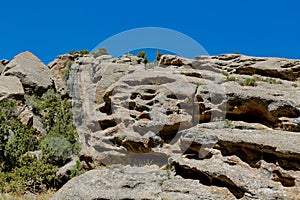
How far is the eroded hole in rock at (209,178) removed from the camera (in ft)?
29.7

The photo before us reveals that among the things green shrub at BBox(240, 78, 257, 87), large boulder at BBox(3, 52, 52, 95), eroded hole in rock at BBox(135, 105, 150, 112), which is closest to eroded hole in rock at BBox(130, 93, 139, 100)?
eroded hole in rock at BBox(135, 105, 150, 112)

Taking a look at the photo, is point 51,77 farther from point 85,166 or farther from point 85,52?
point 85,166

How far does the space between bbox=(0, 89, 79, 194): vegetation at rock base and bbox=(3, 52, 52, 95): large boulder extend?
7.88m

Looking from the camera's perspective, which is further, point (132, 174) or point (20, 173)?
point (20, 173)

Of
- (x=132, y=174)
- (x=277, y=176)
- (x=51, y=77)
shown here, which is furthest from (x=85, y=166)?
(x=51, y=77)

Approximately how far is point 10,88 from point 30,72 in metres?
5.97

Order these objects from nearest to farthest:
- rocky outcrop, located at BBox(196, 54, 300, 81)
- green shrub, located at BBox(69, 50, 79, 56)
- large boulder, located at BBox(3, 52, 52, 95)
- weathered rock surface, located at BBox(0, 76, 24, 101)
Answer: rocky outcrop, located at BBox(196, 54, 300, 81), weathered rock surface, located at BBox(0, 76, 24, 101), large boulder, located at BBox(3, 52, 52, 95), green shrub, located at BBox(69, 50, 79, 56)

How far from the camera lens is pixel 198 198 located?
9031 mm

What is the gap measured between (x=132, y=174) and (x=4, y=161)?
44.7 ft

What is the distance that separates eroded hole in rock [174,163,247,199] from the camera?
9062mm

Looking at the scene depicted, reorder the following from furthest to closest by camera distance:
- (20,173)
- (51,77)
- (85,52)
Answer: (85,52), (51,77), (20,173)

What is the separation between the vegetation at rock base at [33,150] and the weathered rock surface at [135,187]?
22.4 ft

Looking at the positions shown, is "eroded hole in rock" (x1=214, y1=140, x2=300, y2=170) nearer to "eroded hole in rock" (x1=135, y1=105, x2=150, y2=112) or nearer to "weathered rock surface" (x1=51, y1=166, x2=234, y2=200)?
"weathered rock surface" (x1=51, y1=166, x2=234, y2=200)

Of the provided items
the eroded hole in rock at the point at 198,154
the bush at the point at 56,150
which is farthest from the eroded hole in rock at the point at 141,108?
the bush at the point at 56,150
